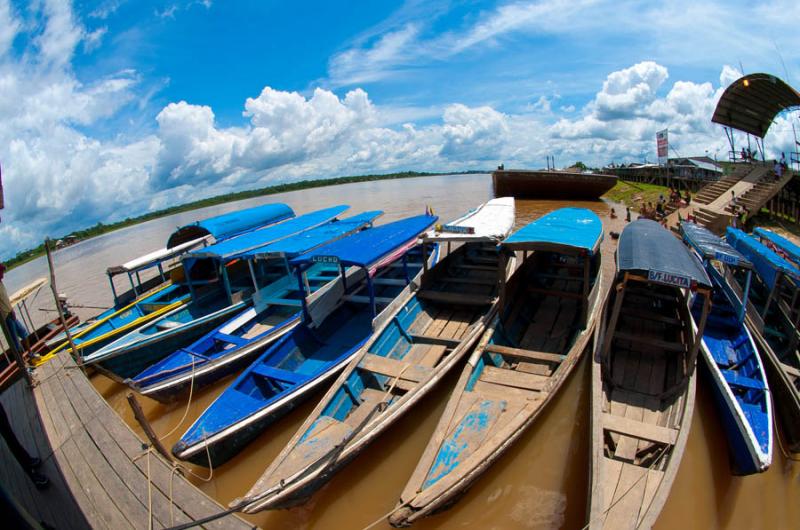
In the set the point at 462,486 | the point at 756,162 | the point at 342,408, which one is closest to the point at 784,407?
the point at 462,486

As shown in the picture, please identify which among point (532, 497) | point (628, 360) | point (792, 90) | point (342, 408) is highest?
point (792, 90)

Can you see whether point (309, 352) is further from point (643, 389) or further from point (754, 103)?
point (754, 103)

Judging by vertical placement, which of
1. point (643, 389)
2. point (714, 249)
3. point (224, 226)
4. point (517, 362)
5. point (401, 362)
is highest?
point (224, 226)

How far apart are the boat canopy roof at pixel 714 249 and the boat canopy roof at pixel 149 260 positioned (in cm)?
1421

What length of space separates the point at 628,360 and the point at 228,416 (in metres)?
7.21

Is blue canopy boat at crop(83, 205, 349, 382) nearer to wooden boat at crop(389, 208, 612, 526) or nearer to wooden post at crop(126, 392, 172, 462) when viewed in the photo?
wooden post at crop(126, 392, 172, 462)

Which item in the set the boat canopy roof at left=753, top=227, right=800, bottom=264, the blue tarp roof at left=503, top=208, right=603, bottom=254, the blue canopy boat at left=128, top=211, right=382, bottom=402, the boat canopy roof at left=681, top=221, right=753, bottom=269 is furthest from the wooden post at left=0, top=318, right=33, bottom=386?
the boat canopy roof at left=753, top=227, right=800, bottom=264

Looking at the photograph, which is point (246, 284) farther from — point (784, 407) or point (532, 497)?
point (784, 407)

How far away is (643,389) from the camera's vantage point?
20.6 ft

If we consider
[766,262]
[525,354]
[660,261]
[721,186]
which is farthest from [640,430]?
[721,186]

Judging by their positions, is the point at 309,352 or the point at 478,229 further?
the point at 478,229

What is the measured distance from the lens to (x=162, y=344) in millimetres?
9172

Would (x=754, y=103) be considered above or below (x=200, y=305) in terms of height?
above

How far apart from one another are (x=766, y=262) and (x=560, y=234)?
4650 mm
